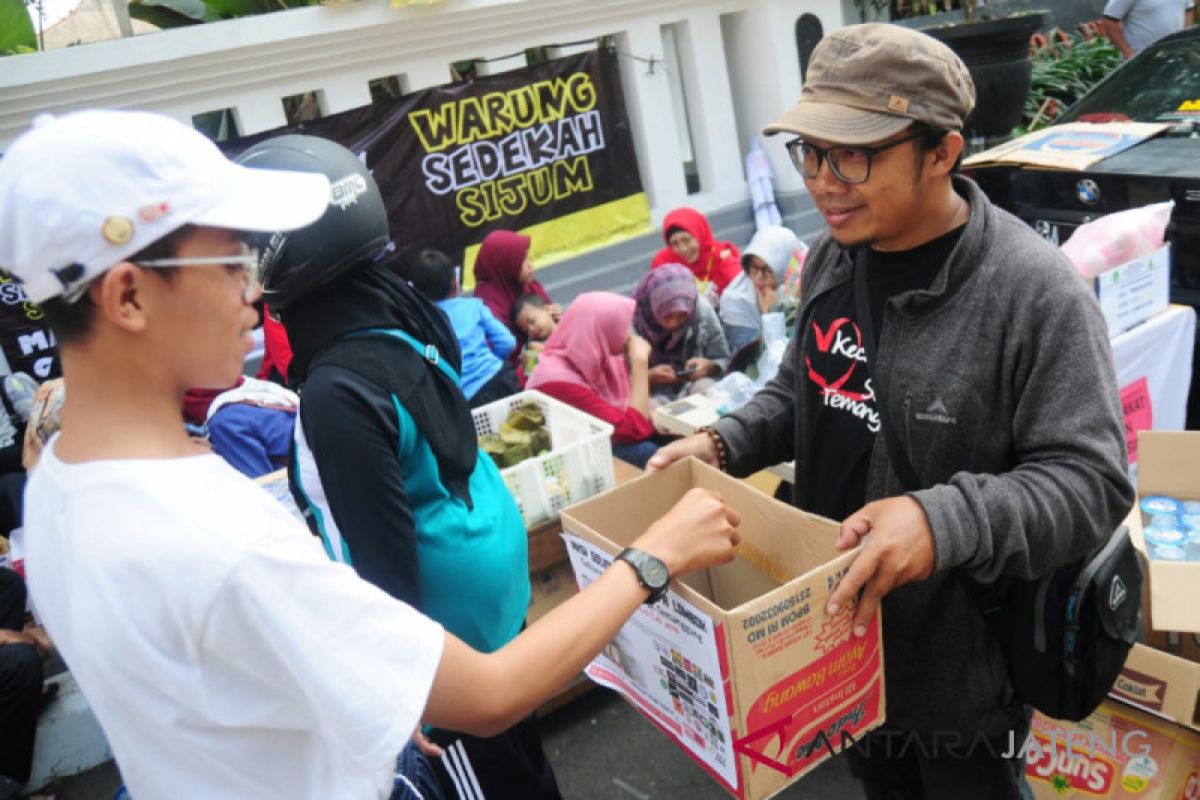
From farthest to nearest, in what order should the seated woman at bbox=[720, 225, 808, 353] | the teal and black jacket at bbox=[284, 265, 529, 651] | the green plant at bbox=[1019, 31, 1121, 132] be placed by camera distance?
the green plant at bbox=[1019, 31, 1121, 132]
the seated woman at bbox=[720, 225, 808, 353]
the teal and black jacket at bbox=[284, 265, 529, 651]

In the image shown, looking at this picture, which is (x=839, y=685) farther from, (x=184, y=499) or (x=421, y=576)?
(x=184, y=499)

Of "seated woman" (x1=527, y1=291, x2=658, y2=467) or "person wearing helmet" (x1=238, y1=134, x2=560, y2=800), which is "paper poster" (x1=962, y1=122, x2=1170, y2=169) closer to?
"seated woman" (x1=527, y1=291, x2=658, y2=467)

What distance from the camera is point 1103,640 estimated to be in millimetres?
1662

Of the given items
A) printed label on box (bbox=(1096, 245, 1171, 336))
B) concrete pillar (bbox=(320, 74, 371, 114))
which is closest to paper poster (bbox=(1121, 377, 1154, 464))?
printed label on box (bbox=(1096, 245, 1171, 336))

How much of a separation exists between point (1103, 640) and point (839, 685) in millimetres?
537

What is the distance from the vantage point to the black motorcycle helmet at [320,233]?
1726 millimetres

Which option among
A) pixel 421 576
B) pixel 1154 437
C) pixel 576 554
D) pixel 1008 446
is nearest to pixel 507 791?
pixel 421 576

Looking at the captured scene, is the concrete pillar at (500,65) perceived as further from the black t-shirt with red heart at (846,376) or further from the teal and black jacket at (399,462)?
the black t-shirt with red heart at (846,376)

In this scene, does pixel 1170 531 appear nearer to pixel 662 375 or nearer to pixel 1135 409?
pixel 1135 409

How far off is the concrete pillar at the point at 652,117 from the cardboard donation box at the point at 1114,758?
18.9 ft

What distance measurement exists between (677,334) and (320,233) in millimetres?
3508

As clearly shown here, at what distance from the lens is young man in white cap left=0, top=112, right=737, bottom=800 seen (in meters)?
0.99

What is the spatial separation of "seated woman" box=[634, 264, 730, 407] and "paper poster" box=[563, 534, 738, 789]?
3.28m

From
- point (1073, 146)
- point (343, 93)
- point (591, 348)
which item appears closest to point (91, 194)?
point (591, 348)
